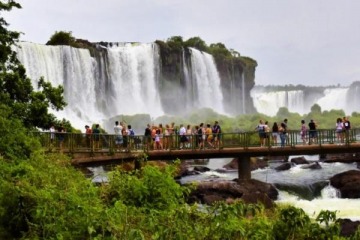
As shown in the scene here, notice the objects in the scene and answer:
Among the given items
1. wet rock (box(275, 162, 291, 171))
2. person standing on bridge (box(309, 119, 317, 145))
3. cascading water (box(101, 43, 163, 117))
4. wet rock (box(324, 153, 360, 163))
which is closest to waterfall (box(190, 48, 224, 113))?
cascading water (box(101, 43, 163, 117))

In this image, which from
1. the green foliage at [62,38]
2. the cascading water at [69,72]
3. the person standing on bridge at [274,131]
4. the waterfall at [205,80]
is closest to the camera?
the person standing on bridge at [274,131]

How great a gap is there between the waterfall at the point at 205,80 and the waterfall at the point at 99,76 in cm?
593

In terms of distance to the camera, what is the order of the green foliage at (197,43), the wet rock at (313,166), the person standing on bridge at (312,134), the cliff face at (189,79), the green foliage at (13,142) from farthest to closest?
the green foliage at (197,43), the cliff face at (189,79), the wet rock at (313,166), the person standing on bridge at (312,134), the green foliage at (13,142)

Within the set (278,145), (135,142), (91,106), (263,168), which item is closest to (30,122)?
A: (135,142)

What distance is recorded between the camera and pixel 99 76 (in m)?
46.8

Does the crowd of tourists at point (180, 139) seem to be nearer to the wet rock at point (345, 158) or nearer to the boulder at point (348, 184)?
the boulder at point (348, 184)

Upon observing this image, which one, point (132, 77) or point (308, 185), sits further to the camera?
point (132, 77)

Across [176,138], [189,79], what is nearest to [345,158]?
[176,138]

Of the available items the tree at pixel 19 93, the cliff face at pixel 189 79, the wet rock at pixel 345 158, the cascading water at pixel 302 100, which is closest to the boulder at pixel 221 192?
the tree at pixel 19 93

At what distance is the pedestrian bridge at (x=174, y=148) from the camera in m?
21.1

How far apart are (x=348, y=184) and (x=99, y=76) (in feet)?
90.0

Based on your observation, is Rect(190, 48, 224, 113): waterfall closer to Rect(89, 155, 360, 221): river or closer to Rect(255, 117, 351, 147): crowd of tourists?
Rect(89, 155, 360, 221): river

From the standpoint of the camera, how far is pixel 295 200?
2338cm

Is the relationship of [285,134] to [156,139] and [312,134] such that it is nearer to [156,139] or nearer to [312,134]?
[312,134]
